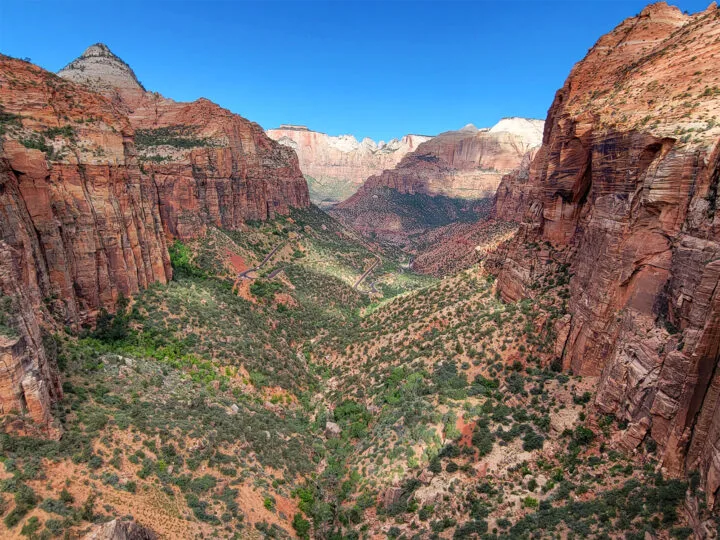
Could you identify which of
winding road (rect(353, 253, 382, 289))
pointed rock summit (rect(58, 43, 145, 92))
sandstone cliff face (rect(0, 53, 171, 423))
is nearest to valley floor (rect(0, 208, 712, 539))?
sandstone cliff face (rect(0, 53, 171, 423))

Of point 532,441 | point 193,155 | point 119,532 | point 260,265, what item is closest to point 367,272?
point 260,265

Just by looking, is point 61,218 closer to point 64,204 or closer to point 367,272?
point 64,204

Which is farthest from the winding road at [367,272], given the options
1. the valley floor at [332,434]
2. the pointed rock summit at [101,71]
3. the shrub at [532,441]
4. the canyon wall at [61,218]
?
the pointed rock summit at [101,71]

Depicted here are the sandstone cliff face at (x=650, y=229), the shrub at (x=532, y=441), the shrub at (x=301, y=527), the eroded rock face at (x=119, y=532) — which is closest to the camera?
the eroded rock face at (x=119, y=532)

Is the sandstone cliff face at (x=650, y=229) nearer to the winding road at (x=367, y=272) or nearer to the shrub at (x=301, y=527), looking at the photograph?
the shrub at (x=301, y=527)

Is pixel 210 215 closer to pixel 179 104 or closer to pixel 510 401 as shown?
pixel 179 104
